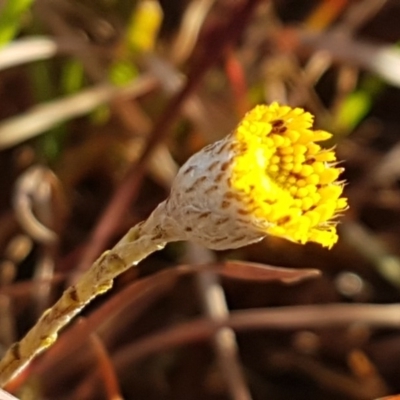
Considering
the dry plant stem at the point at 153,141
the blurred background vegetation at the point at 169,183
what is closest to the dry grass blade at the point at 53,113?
the blurred background vegetation at the point at 169,183

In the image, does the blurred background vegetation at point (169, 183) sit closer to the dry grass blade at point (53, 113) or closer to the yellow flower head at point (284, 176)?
the dry grass blade at point (53, 113)

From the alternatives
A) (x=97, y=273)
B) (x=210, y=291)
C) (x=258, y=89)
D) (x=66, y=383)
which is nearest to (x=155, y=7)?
(x=258, y=89)

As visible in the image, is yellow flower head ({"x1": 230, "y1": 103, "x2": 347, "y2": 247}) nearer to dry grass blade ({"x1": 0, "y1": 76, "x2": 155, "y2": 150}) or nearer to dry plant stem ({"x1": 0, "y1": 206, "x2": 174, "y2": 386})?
dry plant stem ({"x1": 0, "y1": 206, "x2": 174, "y2": 386})

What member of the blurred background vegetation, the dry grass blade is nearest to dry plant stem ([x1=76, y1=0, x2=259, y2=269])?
the blurred background vegetation

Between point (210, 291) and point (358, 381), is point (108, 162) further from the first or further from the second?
point (358, 381)

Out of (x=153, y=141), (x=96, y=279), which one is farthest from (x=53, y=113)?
(x=96, y=279)

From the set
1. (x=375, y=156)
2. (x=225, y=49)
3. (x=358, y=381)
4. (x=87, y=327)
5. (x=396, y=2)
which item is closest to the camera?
(x=87, y=327)
